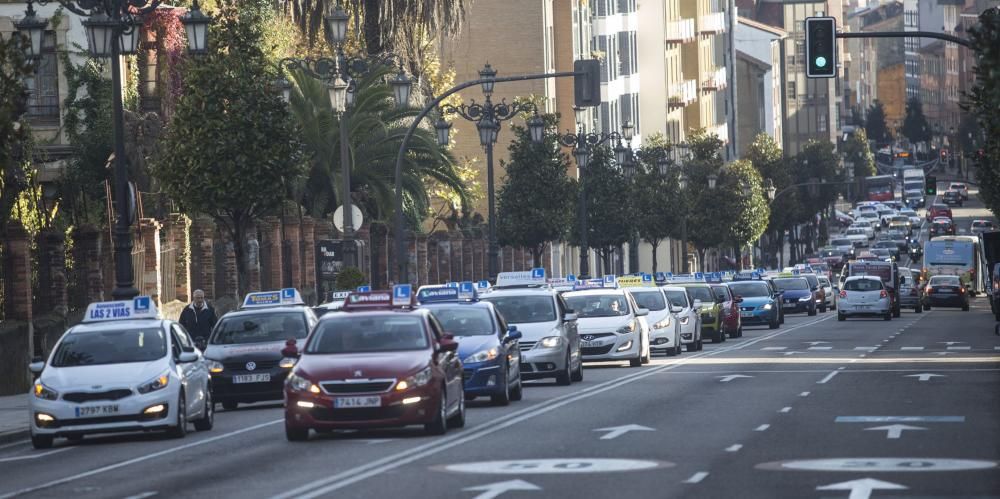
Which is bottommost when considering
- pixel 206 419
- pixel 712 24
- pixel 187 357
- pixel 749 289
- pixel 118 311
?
pixel 749 289

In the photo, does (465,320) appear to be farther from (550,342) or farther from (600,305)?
(600,305)

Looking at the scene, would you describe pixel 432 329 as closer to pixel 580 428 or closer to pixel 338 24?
pixel 580 428

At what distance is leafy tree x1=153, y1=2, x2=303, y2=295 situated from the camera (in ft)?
129

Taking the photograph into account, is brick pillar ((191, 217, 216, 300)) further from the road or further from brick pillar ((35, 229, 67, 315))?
the road

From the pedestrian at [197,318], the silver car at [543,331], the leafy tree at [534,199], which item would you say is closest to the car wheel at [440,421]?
the silver car at [543,331]

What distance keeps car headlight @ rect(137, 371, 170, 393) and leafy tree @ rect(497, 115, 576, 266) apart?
45812mm

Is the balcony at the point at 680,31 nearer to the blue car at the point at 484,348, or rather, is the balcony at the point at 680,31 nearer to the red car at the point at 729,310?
the red car at the point at 729,310

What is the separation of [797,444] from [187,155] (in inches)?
857

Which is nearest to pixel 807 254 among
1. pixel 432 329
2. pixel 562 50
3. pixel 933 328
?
pixel 562 50

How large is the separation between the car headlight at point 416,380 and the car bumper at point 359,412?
5 cm

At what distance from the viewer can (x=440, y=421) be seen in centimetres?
2159

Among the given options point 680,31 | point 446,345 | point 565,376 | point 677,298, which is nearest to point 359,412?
point 446,345

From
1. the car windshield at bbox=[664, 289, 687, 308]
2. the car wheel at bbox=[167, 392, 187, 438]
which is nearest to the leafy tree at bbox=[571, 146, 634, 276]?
the car windshield at bbox=[664, 289, 687, 308]

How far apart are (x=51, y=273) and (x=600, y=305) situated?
10.0 meters
